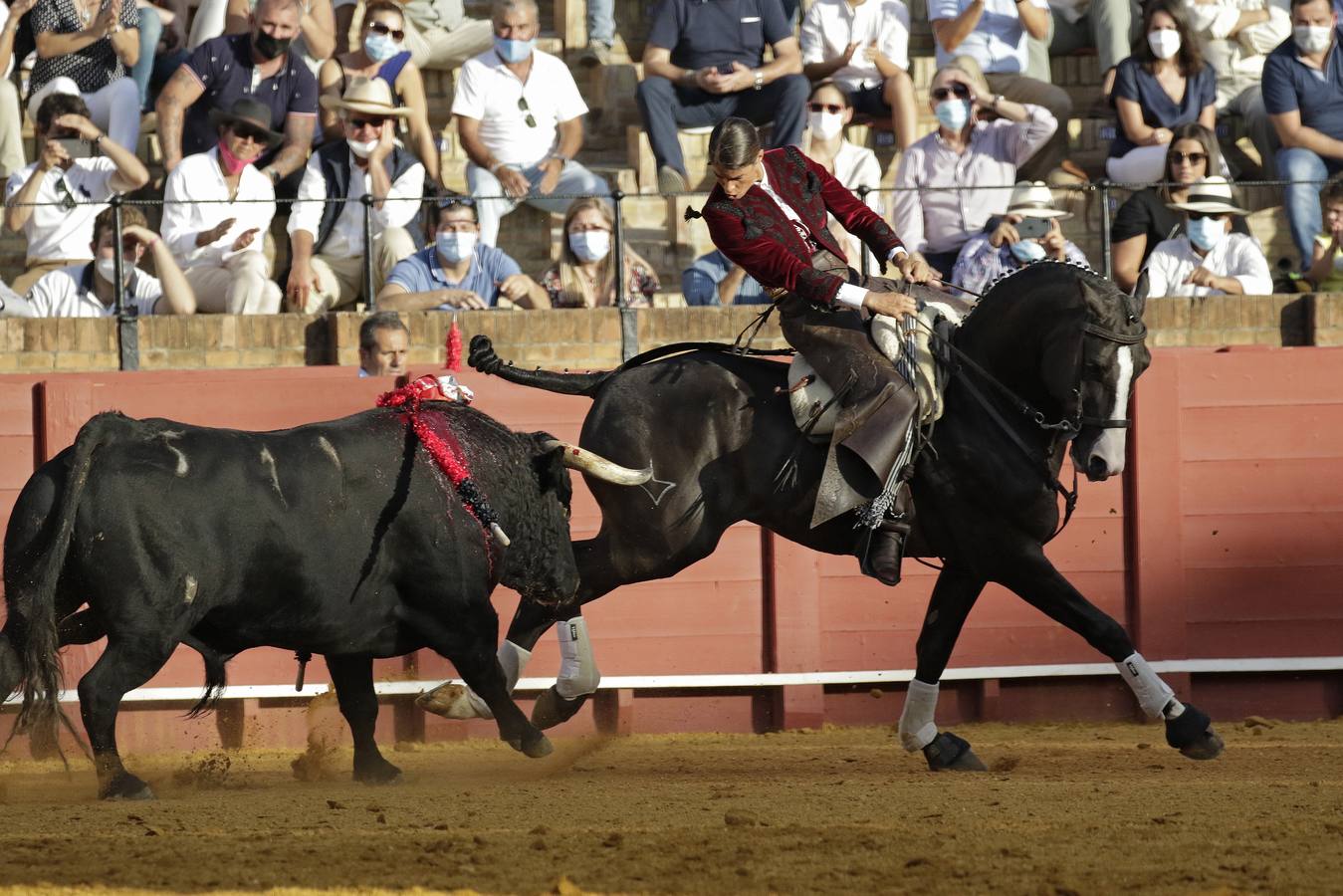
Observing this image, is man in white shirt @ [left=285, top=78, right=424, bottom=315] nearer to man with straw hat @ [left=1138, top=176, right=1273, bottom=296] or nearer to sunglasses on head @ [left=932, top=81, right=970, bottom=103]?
sunglasses on head @ [left=932, top=81, right=970, bottom=103]

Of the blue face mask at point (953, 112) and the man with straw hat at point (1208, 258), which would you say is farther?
the blue face mask at point (953, 112)

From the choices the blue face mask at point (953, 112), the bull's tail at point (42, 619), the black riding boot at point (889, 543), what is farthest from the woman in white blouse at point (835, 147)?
the bull's tail at point (42, 619)

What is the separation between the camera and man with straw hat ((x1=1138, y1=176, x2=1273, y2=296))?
1059 cm

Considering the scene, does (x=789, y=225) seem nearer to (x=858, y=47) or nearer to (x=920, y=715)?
(x=920, y=715)

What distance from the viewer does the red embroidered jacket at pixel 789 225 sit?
6.86 meters

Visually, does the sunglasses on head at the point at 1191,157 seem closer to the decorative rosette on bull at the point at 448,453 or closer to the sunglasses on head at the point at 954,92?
the sunglasses on head at the point at 954,92

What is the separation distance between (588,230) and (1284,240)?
174 inches

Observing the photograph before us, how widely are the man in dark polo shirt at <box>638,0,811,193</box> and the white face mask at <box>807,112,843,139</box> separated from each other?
23 cm

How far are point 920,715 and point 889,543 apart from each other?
28.6 inches

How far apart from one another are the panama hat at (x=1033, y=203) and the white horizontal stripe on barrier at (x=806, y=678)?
254cm

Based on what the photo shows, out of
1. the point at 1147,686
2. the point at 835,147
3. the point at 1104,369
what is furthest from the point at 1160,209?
the point at 1147,686

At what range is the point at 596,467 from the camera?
21.9 ft

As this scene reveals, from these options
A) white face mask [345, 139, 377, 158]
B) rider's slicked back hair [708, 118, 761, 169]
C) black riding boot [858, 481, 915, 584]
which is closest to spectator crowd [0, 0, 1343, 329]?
white face mask [345, 139, 377, 158]

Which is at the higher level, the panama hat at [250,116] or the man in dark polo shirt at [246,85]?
the man in dark polo shirt at [246,85]
